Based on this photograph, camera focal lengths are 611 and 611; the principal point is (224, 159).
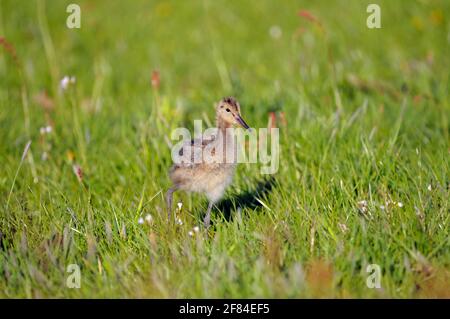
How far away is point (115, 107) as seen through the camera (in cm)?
722

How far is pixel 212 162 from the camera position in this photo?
4.64 metres

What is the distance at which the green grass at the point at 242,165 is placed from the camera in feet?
12.4

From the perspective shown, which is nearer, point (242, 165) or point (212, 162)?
A: point (212, 162)

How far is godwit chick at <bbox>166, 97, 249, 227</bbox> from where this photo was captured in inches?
183

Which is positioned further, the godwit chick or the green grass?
the godwit chick

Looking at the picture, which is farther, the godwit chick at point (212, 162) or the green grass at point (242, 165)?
the godwit chick at point (212, 162)

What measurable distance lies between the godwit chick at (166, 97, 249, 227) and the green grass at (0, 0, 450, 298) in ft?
0.64

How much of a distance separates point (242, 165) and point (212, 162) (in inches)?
34.5

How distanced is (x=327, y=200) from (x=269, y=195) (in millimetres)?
534

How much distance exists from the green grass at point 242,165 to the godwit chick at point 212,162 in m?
0.19

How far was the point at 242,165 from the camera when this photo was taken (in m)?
5.48

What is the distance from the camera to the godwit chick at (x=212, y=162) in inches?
183
